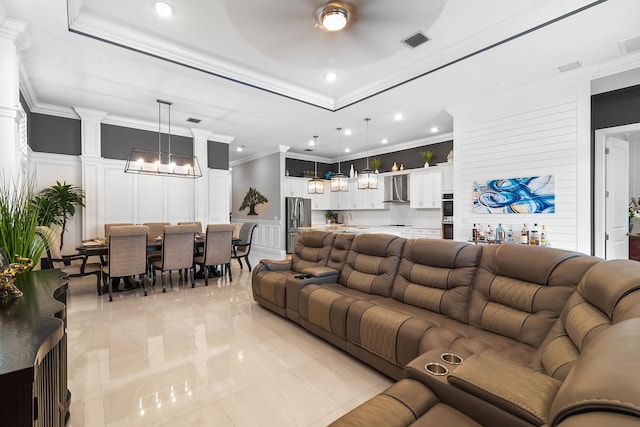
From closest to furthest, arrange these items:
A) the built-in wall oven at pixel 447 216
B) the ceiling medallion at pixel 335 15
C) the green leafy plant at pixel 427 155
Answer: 1. the ceiling medallion at pixel 335 15
2. the built-in wall oven at pixel 447 216
3. the green leafy plant at pixel 427 155

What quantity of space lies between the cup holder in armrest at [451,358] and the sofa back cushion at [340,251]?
6.41 ft

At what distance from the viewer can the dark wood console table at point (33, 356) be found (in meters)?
0.81

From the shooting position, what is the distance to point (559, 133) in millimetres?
4172

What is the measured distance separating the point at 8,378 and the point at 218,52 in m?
3.92

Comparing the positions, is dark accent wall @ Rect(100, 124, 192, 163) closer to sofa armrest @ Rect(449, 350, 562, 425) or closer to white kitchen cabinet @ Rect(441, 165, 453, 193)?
white kitchen cabinet @ Rect(441, 165, 453, 193)

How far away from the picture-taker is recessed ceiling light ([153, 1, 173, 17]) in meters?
2.89

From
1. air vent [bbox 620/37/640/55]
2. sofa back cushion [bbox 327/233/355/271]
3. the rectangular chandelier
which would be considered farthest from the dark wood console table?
air vent [bbox 620/37/640/55]

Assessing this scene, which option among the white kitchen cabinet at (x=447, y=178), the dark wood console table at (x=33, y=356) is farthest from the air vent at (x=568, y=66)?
the dark wood console table at (x=33, y=356)

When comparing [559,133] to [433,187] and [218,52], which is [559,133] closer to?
[433,187]

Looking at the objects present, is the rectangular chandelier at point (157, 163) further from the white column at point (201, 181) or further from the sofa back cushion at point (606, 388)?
the sofa back cushion at point (606, 388)

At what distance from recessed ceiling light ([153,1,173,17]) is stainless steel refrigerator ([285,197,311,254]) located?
5.80 metres

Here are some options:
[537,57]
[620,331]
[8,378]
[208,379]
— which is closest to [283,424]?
[208,379]

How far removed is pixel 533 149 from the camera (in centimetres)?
442

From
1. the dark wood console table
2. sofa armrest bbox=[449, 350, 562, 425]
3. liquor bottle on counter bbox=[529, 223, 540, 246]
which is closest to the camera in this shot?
the dark wood console table
